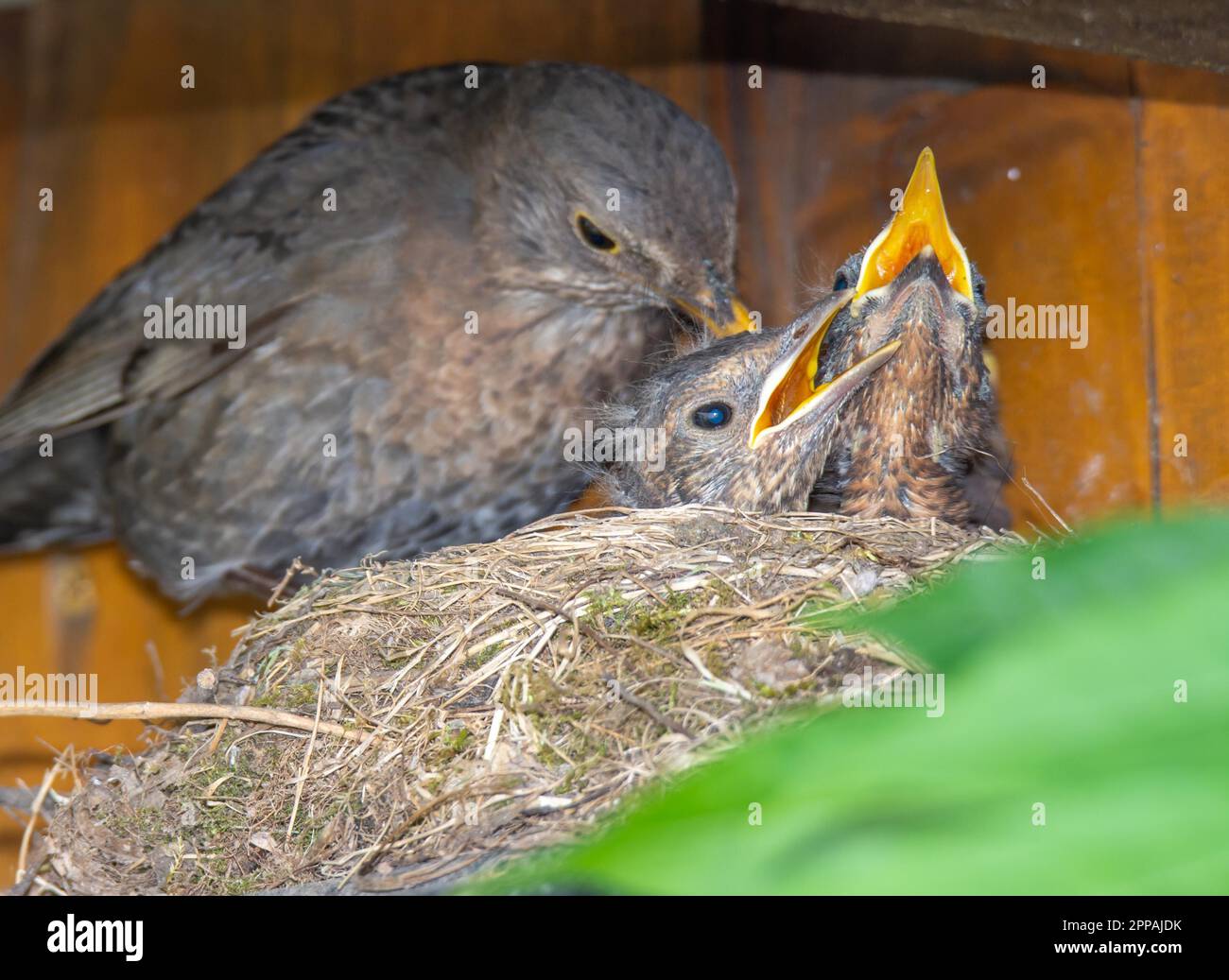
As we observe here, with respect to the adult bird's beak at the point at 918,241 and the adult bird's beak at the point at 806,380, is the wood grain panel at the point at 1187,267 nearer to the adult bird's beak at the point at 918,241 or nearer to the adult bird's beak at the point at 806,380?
the adult bird's beak at the point at 918,241

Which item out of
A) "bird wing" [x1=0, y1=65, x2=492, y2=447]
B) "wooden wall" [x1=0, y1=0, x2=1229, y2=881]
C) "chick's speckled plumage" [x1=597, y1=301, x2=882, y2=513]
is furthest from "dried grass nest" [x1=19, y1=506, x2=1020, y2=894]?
"bird wing" [x1=0, y1=65, x2=492, y2=447]

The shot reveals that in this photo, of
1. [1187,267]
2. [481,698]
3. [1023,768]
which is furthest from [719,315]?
[1023,768]

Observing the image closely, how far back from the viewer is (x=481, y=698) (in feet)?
5.99

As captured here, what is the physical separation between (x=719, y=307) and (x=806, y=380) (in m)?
0.29

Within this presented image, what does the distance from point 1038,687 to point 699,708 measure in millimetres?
1300

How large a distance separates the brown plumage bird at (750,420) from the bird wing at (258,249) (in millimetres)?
815

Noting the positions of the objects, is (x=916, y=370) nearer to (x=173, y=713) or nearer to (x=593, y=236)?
(x=593, y=236)

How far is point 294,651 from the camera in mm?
2104

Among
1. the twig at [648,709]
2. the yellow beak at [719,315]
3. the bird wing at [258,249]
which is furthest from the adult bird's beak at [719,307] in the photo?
the twig at [648,709]

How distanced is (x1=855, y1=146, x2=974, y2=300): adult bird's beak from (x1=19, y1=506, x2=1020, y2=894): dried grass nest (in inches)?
19.7

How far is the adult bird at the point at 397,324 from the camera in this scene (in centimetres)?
283

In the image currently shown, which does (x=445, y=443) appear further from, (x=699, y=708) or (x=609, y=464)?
(x=699, y=708)
